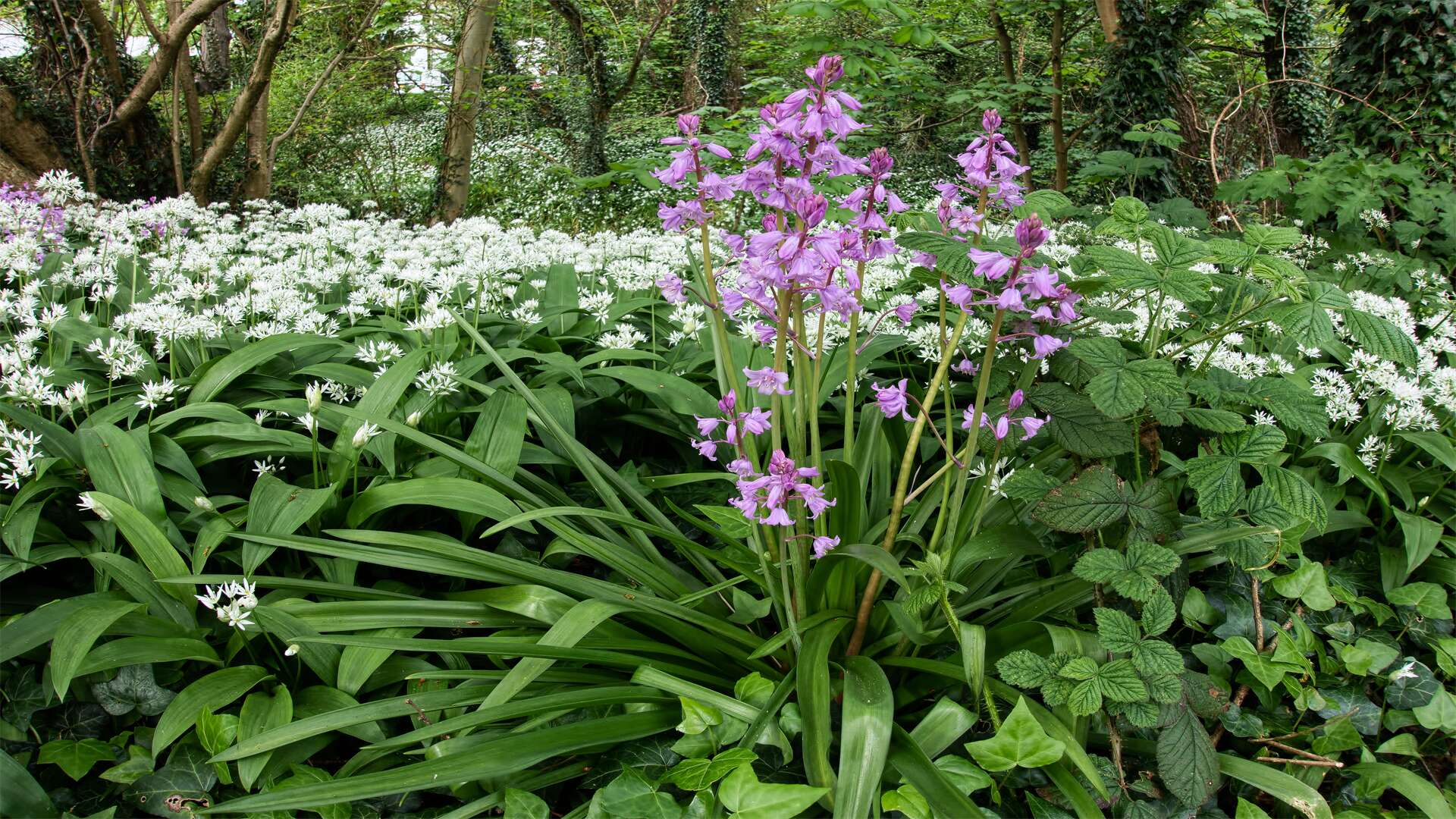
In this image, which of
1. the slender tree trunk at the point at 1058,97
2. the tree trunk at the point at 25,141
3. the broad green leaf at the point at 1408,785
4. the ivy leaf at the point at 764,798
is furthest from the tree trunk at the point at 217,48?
the broad green leaf at the point at 1408,785

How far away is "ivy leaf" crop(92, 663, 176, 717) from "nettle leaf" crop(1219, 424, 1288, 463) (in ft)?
7.77

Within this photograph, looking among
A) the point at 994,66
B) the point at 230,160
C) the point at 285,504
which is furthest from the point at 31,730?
the point at 994,66

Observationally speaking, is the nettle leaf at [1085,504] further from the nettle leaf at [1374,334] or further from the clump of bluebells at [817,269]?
the nettle leaf at [1374,334]

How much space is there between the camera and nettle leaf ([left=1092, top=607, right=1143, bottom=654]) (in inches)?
62.7

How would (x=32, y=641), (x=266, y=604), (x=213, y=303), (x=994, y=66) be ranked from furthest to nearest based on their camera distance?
1. (x=994, y=66)
2. (x=213, y=303)
3. (x=266, y=604)
4. (x=32, y=641)

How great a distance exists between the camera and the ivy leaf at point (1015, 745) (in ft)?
4.98

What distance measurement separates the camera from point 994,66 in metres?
13.9

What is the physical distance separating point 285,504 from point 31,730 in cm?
68

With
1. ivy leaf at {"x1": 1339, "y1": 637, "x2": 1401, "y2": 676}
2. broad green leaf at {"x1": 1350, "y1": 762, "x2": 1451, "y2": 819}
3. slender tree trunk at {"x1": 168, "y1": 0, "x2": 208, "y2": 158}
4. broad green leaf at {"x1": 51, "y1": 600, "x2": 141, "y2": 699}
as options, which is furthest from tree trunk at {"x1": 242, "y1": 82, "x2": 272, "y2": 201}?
broad green leaf at {"x1": 1350, "y1": 762, "x2": 1451, "y2": 819}

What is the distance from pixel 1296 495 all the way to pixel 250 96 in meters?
7.05

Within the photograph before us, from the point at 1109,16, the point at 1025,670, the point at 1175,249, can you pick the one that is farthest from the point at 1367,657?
the point at 1109,16

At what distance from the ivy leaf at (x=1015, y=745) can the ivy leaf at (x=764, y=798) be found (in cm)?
33

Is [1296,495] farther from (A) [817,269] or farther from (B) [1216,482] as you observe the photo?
(A) [817,269]

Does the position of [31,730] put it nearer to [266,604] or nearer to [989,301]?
[266,604]
